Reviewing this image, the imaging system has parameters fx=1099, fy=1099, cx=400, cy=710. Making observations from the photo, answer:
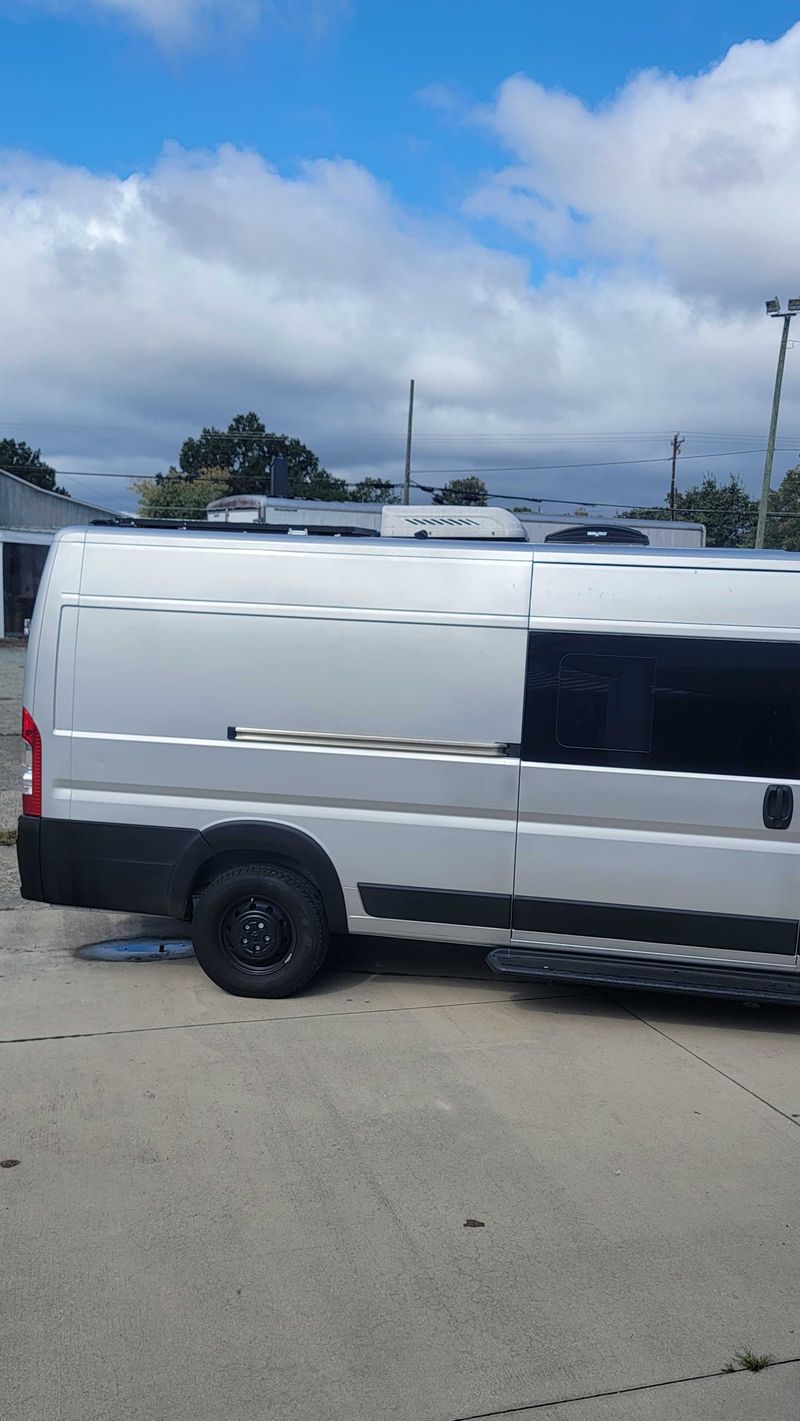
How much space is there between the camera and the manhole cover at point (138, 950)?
20.9 ft

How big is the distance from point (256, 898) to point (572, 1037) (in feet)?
5.63

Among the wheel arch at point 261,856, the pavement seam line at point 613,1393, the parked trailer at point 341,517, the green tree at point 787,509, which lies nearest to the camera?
the pavement seam line at point 613,1393

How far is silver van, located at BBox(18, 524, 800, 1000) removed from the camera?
17.1 feet

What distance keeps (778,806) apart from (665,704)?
703 millimetres

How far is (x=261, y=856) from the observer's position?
5.62 metres

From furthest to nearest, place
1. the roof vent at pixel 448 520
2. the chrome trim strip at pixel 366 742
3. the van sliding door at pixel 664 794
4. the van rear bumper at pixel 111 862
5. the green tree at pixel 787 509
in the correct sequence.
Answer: the green tree at pixel 787 509 < the roof vent at pixel 448 520 < the van rear bumper at pixel 111 862 < the chrome trim strip at pixel 366 742 < the van sliding door at pixel 664 794

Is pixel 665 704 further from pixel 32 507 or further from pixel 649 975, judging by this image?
pixel 32 507

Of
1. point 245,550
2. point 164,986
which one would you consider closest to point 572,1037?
point 164,986

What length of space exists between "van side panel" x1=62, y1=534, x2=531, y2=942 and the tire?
0.27 m

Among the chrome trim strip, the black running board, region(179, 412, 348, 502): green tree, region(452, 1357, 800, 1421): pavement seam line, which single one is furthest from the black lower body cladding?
region(179, 412, 348, 502): green tree

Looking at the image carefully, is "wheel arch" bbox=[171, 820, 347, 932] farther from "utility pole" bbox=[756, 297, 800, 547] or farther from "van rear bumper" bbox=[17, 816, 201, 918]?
"utility pole" bbox=[756, 297, 800, 547]

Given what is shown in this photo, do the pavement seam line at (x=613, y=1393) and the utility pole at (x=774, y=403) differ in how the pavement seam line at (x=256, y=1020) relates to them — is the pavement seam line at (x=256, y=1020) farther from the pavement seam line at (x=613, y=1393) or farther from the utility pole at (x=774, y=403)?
the utility pole at (x=774, y=403)

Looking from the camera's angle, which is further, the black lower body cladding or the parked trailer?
the parked trailer

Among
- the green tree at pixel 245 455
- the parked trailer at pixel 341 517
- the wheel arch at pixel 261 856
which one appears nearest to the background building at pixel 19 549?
the parked trailer at pixel 341 517
